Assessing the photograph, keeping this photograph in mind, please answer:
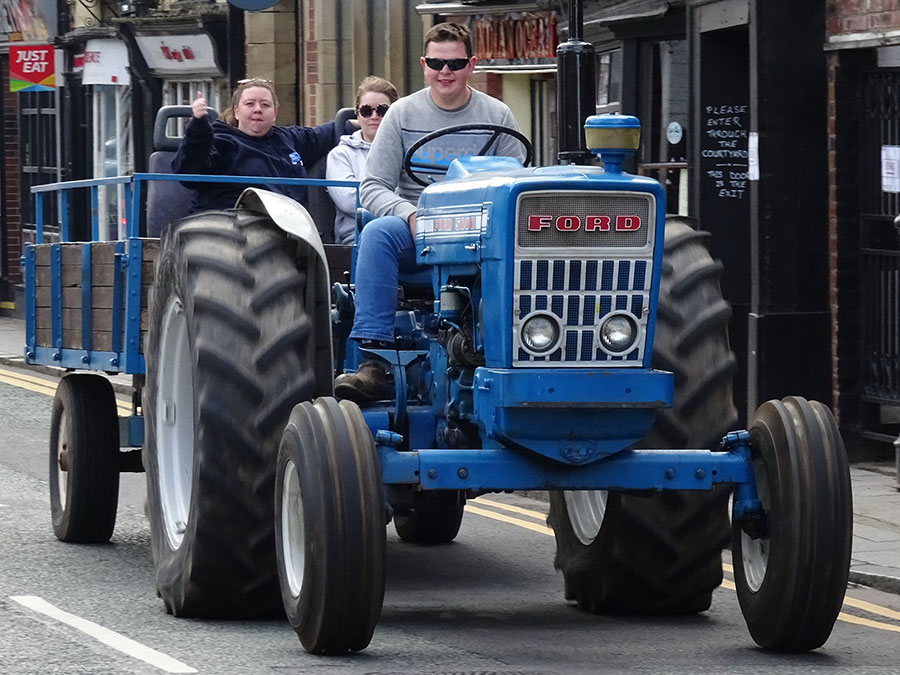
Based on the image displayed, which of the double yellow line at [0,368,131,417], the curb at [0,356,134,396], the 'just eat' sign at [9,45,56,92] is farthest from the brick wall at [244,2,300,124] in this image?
the double yellow line at [0,368,131,417]

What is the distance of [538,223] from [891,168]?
6253mm

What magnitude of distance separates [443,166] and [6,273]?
72.5 feet

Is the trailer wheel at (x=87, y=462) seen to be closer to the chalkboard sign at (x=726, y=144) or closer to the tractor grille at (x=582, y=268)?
the tractor grille at (x=582, y=268)

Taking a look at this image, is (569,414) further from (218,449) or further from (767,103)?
(767,103)

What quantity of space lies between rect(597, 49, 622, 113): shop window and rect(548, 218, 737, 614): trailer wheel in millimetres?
9101

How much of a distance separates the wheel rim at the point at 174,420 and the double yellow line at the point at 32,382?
8749 millimetres

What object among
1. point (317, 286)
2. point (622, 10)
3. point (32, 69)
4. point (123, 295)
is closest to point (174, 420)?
point (123, 295)

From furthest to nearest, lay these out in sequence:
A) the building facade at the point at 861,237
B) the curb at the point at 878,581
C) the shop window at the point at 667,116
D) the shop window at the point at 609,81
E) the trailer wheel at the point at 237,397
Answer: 1. the shop window at the point at 609,81
2. the shop window at the point at 667,116
3. the building facade at the point at 861,237
4. the curb at the point at 878,581
5. the trailer wheel at the point at 237,397

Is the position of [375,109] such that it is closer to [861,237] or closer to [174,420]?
[174,420]

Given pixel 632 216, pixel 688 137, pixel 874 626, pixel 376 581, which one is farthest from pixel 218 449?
pixel 688 137

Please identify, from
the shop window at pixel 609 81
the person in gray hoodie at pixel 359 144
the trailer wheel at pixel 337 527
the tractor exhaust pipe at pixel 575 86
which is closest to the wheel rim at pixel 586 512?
Answer: the trailer wheel at pixel 337 527

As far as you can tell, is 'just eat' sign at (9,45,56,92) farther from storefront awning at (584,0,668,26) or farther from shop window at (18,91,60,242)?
storefront awning at (584,0,668,26)

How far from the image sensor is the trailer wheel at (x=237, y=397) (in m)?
7.37

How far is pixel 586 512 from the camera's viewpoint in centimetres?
838
